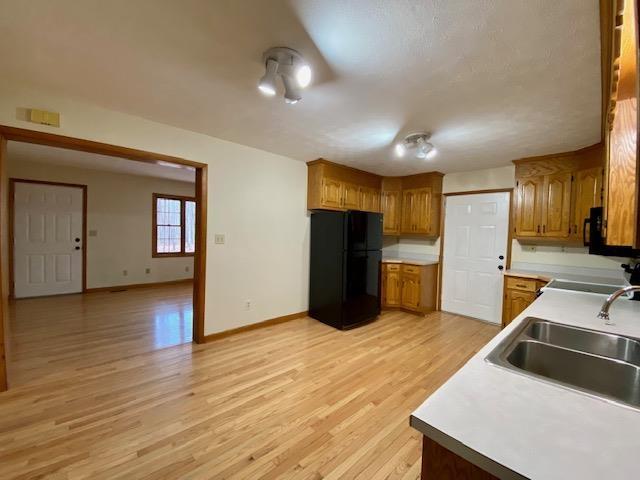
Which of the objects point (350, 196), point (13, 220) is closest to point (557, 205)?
point (350, 196)

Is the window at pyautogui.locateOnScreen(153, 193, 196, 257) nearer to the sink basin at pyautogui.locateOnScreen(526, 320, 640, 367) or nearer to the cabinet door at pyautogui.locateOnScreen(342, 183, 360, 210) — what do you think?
the cabinet door at pyautogui.locateOnScreen(342, 183, 360, 210)

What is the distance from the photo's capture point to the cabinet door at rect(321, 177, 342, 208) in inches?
153

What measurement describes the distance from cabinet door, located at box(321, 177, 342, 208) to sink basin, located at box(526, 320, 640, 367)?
2.84m

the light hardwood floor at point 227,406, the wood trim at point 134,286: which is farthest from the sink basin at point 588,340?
the wood trim at point 134,286

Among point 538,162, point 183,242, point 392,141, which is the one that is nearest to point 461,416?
point 392,141

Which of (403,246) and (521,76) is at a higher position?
(521,76)

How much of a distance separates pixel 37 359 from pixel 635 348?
4402 mm

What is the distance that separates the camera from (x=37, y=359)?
103 inches

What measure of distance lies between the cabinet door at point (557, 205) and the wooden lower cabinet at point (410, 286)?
1623mm

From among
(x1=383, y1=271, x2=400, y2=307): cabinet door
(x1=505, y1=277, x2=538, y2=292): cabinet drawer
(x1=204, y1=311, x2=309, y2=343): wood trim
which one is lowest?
(x1=204, y1=311, x2=309, y2=343): wood trim

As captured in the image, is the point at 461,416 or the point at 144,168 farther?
the point at 144,168

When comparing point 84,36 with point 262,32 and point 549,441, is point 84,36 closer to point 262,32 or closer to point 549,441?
point 262,32

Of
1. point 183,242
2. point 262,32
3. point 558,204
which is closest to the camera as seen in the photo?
point 262,32

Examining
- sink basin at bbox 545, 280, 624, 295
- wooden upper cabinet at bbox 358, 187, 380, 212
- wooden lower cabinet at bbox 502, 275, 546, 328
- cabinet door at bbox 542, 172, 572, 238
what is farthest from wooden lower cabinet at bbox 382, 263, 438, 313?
sink basin at bbox 545, 280, 624, 295
